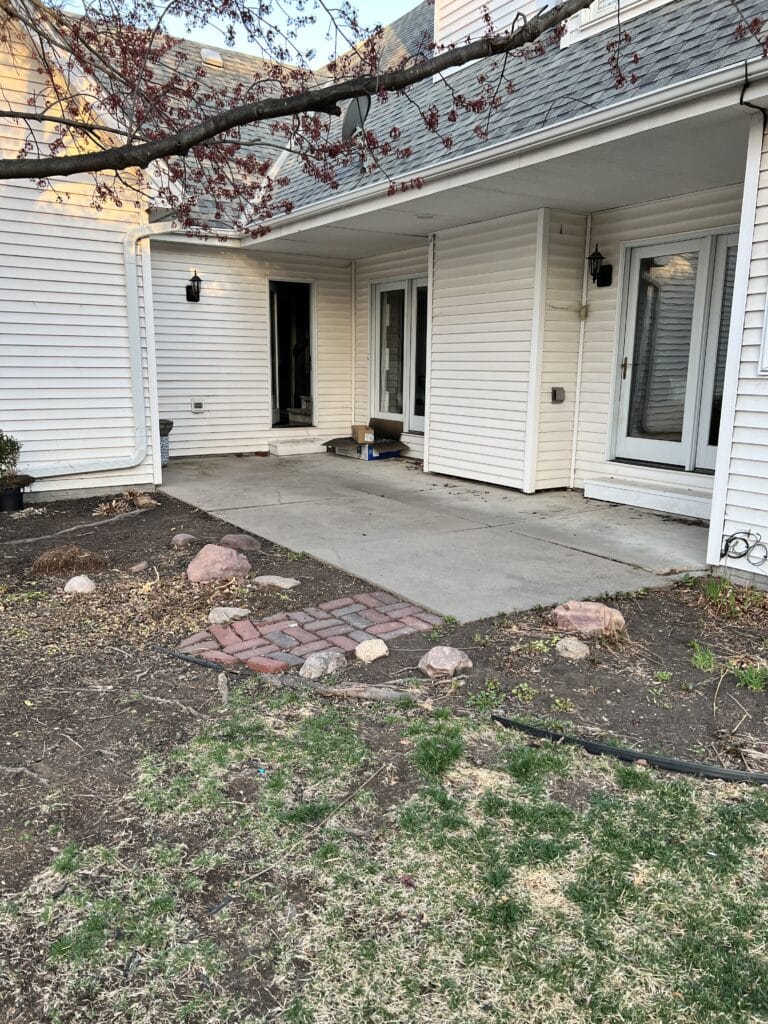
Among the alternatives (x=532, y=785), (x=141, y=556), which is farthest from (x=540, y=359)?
(x=532, y=785)

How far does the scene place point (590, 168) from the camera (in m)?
5.28

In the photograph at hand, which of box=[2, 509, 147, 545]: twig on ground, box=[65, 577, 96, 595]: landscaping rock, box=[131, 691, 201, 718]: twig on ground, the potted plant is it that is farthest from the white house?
box=[131, 691, 201, 718]: twig on ground

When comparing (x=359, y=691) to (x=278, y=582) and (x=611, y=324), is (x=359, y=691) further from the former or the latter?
(x=611, y=324)

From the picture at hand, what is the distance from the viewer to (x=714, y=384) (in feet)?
19.9

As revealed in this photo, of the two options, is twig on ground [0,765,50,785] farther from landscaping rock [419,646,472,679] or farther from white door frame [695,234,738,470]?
white door frame [695,234,738,470]

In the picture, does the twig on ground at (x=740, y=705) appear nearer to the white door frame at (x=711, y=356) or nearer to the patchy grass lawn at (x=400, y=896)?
the patchy grass lawn at (x=400, y=896)

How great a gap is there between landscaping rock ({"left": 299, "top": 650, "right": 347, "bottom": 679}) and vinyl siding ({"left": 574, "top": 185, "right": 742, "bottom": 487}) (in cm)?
415

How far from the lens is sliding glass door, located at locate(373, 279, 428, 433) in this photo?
30.6ft

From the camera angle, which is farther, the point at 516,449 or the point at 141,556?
the point at 516,449

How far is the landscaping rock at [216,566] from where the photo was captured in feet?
14.5

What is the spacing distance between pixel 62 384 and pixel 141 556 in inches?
108

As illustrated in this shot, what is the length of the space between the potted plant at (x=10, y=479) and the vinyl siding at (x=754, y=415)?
227 inches

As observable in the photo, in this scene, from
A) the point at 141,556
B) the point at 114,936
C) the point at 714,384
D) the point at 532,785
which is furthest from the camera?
the point at 714,384

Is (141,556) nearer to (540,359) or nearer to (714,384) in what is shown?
(540,359)
